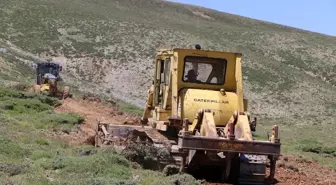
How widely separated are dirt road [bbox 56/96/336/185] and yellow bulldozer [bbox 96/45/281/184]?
138 cm

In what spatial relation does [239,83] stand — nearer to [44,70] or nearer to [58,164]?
[58,164]

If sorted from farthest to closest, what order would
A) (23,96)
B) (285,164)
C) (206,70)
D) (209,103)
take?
(23,96) < (285,164) < (206,70) < (209,103)

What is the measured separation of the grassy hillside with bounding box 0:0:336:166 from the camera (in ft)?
174

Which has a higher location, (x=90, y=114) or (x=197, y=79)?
(x=197, y=79)

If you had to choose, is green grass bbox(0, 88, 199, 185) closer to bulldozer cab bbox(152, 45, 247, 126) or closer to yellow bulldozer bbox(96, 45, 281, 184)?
yellow bulldozer bbox(96, 45, 281, 184)

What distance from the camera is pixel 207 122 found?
12219 mm

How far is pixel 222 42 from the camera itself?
78.1 meters

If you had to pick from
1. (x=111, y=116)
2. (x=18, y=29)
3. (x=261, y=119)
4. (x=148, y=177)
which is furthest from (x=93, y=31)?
(x=148, y=177)

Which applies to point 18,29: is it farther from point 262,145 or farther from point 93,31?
point 262,145

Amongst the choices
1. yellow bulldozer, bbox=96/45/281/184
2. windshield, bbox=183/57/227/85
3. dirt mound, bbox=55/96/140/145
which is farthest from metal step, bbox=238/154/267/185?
dirt mound, bbox=55/96/140/145

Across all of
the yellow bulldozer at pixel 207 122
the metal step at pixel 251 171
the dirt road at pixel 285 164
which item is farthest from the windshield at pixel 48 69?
the metal step at pixel 251 171

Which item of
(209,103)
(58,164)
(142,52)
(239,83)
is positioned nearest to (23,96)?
(58,164)

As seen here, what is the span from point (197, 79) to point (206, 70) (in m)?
0.33

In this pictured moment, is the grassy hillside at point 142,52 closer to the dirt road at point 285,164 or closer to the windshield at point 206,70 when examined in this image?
the dirt road at point 285,164
